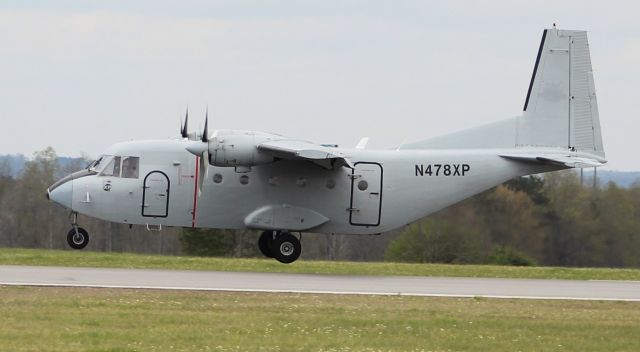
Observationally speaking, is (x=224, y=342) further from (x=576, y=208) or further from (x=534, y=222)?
(x=576, y=208)

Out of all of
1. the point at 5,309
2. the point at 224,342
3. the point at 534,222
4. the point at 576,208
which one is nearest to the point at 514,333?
the point at 224,342

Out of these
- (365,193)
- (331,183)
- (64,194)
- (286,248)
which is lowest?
(286,248)

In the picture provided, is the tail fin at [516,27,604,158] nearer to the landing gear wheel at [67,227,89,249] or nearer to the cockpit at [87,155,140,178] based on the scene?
the cockpit at [87,155,140,178]

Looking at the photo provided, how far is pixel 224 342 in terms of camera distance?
58.0 feet

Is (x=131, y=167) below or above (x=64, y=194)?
above

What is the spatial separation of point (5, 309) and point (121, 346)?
3.89 m

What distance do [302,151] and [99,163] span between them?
5.93 metres

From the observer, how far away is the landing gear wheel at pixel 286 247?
99.9ft

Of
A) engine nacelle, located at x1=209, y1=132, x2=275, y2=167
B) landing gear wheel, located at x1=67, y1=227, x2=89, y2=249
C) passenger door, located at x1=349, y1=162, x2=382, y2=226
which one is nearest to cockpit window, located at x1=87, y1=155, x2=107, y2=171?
landing gear wheel, located at x1=67, y1=227, x2=89, y2=249

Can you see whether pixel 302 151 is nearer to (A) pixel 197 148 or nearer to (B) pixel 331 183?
(A) pixel 197 148

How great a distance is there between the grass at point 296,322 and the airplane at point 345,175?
23.3ft

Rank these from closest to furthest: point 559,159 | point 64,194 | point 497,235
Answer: point 64,194 < point 559,159 < point 497,235

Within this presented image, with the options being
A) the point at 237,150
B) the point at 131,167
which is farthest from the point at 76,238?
the point at 237,150

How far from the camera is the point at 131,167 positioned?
29906mm
